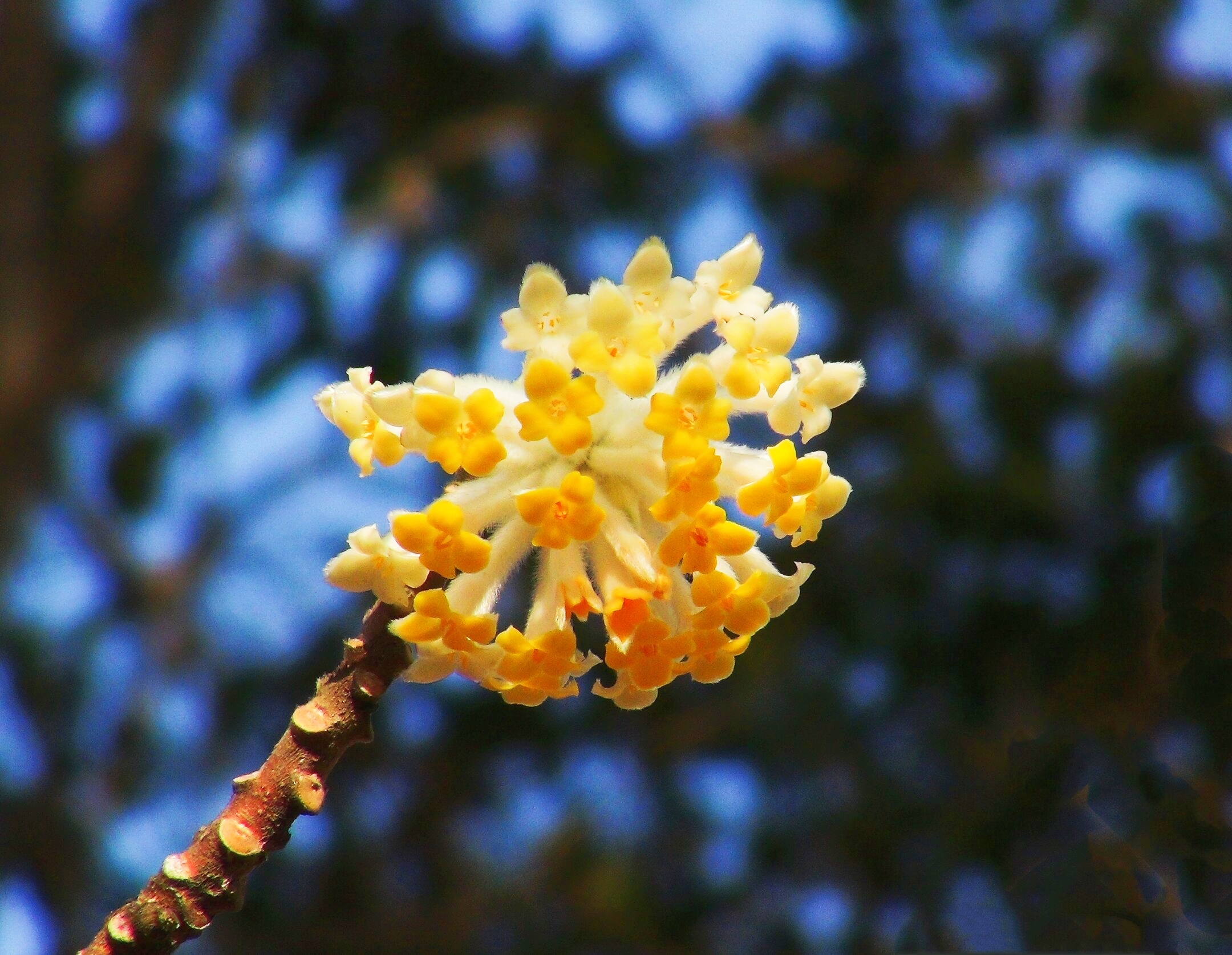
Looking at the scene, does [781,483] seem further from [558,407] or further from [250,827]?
[250,827]

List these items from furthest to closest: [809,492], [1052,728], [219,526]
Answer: [219,526], [1052,728], [809,492]

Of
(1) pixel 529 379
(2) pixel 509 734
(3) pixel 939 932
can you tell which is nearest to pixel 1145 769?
(3) pixel 939 932

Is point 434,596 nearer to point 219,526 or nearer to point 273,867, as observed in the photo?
point 273,867

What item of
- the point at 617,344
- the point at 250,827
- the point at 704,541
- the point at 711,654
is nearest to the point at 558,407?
the point at 617,344

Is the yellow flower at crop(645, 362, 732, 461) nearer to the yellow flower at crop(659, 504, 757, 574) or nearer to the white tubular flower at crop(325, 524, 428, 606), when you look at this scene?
the yellow flower at crop(659, 504, 757, 574)

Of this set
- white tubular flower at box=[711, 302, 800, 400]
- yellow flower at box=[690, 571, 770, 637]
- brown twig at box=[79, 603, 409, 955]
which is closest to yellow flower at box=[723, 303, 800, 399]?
white tubular flower at box=[711, 302, 800, 400]

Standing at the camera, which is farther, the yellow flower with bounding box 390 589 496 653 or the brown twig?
the yellow flower with bounding box 390 589 496 653

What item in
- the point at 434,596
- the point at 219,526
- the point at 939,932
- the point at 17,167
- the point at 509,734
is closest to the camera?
the point at 434,596
